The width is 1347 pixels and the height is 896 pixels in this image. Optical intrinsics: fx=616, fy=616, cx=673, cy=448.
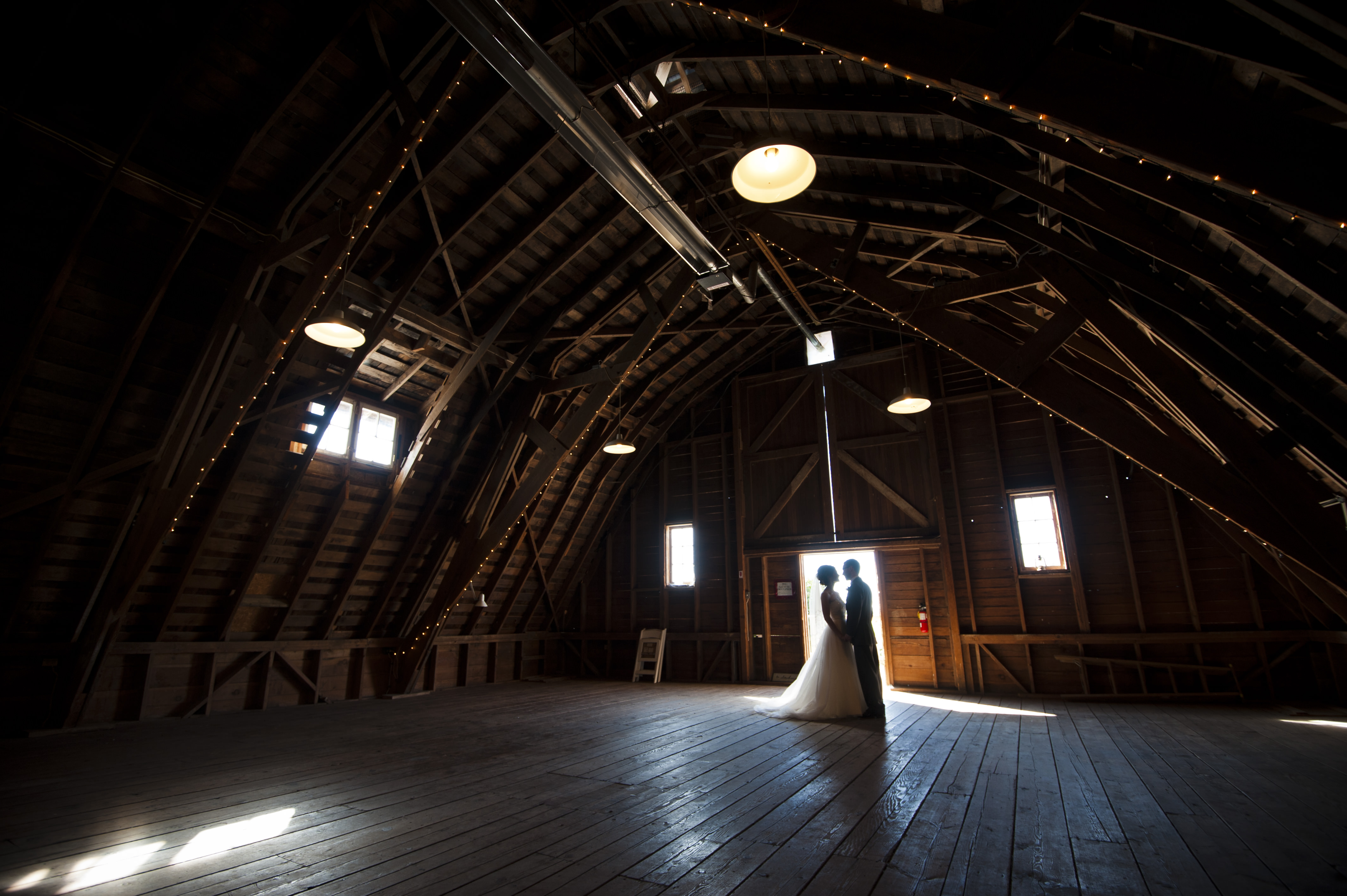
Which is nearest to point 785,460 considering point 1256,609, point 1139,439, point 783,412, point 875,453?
point 783,412

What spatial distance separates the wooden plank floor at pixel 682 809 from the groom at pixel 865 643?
56 cm

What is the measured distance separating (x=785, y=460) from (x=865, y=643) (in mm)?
5350

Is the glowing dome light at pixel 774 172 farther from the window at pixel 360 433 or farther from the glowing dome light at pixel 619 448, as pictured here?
the window at pixel 360 433

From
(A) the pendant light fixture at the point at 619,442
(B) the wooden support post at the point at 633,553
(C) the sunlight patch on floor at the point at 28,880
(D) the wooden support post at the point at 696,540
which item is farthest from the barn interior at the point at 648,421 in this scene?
(B) the wooden support post at the point at 633,553

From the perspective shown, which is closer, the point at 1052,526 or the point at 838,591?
the point at 1052,526

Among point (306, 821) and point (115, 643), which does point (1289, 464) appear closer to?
point (306, 821)

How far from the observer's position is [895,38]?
11.5 ft

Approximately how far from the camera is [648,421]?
11.8 m

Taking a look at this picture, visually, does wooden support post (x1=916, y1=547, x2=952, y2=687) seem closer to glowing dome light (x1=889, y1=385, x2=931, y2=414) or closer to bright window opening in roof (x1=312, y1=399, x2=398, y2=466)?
glowing dome light (x1=889, y1=385, x2=931, y2=414)

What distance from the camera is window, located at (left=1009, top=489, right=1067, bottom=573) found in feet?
32.3

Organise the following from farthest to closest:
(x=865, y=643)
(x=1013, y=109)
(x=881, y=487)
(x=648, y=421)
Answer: (x=648, y=421) → (x=881, y=487) → (x=865, y=643) → (x=1013, y=109)

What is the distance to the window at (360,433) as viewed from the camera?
7.81 m

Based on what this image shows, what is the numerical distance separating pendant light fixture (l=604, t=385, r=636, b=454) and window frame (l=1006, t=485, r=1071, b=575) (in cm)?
633

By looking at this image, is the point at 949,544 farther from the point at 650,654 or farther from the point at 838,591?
the point at 650,654
